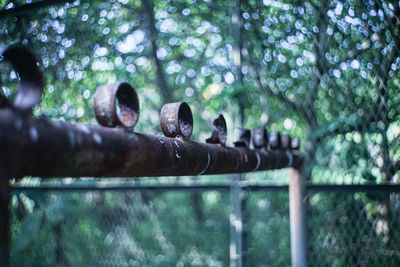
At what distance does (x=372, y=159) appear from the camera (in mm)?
1917

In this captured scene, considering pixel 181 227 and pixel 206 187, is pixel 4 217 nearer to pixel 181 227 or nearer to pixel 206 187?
pixel 206 187

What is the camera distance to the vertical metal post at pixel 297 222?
1.56m

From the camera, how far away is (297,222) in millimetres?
1586

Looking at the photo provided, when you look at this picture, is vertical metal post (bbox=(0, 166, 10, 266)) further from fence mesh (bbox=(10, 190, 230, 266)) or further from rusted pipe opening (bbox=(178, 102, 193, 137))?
fence mesh (bbox=(10, 190, 230, 266))

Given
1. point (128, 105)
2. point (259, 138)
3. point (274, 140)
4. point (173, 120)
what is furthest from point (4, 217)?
point (274, 140)

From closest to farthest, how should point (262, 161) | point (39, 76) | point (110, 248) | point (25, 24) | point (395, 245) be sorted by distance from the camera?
point (39, 76) < point (262, 161) < point (395, 245) < point (25, 24) < point (110, 248)

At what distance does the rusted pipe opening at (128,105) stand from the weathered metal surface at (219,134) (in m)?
0.36

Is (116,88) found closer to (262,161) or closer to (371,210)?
(262,161)

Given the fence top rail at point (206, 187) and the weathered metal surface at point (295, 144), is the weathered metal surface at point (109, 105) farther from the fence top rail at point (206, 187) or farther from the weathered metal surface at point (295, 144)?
the fence top rail at point (206, 187)

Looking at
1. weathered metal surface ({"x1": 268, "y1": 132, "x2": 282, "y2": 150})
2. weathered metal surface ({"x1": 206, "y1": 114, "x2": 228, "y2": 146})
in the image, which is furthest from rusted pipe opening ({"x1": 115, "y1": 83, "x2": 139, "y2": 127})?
weathered metal surface ({"x1": 268, "y1": 132, "x2": 282, "y2": 150})

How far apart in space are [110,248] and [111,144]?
2.30m

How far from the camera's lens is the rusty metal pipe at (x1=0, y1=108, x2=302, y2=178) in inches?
16.4

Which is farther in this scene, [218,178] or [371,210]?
[218,178]

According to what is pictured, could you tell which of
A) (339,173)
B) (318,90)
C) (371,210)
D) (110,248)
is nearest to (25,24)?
(110,248)
